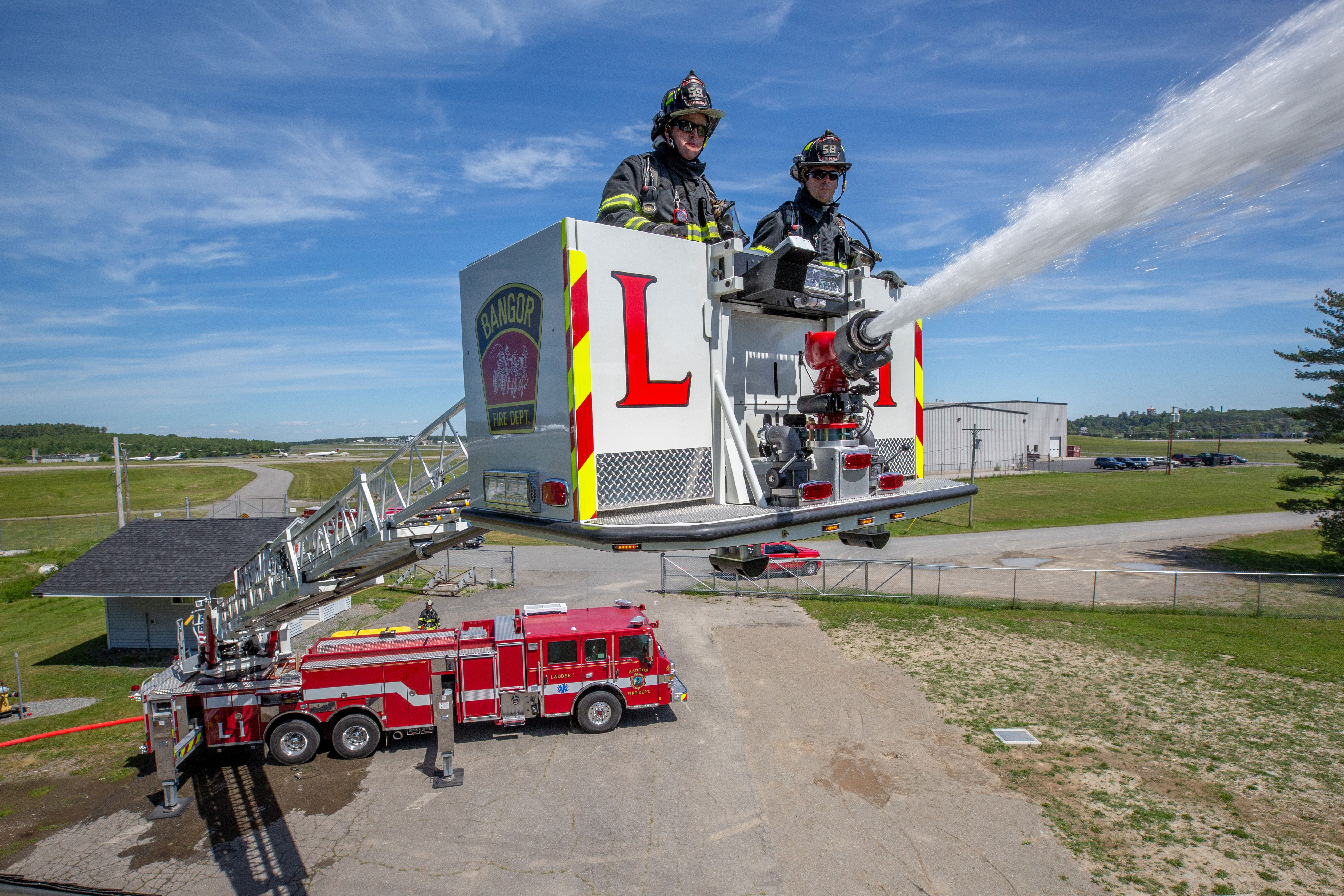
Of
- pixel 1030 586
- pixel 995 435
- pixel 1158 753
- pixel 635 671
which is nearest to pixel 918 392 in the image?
pixel 635 671

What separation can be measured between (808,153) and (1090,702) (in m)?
13.3

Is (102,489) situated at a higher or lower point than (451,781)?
higher

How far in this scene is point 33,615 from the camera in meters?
22.2

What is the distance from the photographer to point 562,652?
12562 millimetres

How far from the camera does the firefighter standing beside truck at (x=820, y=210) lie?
216 inches

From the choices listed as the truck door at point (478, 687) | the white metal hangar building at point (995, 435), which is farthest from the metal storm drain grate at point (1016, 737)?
the white metal hangar building at point (995, 435)

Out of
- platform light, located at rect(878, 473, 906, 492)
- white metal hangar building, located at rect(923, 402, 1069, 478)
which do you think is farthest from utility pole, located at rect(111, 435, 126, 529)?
white metal hangar building, located at rect(923, 402, 1069, 478)

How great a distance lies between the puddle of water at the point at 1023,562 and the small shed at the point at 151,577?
26.6 meters

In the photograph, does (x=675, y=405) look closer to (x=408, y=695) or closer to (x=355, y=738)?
(x=408, y=695)

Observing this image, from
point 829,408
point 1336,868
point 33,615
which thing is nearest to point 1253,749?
point 1336,868

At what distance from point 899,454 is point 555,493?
3.77 m

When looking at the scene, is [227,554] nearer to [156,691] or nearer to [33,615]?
[156,691]

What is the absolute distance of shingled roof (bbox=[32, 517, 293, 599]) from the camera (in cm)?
1750

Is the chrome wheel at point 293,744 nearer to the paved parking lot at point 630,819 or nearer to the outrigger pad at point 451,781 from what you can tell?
the paved parking lot at point 630,819
